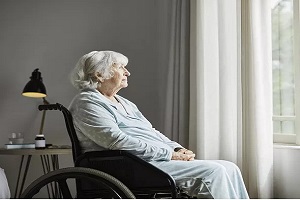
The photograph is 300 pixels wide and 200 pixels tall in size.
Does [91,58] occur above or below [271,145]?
above

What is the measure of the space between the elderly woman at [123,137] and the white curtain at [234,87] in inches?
28.5

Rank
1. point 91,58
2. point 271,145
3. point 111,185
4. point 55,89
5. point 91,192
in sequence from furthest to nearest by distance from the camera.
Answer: point 55,89 → point 271,145 → point 91,58 → point 91,192 → point 111,185

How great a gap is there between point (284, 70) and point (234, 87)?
39 cm

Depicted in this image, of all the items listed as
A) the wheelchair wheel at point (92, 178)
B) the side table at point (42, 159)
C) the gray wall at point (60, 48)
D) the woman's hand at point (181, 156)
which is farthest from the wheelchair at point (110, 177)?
the gray wall at point (60, 48)

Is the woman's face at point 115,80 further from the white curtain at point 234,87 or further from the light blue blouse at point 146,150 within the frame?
the white curtain at point 234,87

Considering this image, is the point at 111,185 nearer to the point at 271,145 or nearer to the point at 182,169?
the point at 182,169

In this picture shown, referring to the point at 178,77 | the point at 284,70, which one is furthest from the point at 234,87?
the point at 178,77

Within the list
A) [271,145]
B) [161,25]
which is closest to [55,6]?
[161,25]

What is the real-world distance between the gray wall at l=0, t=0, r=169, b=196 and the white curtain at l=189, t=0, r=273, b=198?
1.93 ft

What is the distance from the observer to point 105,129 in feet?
7.22

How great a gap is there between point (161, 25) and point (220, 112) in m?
0.92

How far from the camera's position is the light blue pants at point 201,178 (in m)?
2.20

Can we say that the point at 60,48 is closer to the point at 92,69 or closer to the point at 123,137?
the point at 92,69

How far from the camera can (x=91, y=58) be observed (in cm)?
248
